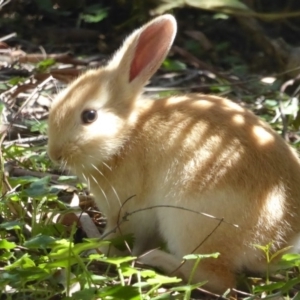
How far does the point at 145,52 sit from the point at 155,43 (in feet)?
0.25

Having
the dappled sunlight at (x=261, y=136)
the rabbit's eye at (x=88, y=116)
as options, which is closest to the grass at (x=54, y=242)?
the rabbit's eye at (x=88, y=116)

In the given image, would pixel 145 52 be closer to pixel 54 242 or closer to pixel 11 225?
pixel 11 225

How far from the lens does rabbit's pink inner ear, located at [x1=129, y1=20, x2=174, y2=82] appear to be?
442cm

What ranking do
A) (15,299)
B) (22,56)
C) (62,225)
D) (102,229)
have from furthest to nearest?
1. (22,56)
2. (102,229)
3. (62,225)
4. (15,299)

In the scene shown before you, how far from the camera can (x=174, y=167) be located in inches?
156

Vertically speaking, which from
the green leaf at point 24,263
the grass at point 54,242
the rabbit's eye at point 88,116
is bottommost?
the grass at point 54,242

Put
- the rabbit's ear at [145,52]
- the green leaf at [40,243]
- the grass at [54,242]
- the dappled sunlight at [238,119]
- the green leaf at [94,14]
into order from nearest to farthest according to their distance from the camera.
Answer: the grass at [54,242], the green leaf at [40,243], the dappled sunlight at [238,119], the rabbit's ear at [145,52], the green leaf at [94,14]

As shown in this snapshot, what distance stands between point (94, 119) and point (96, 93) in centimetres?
16

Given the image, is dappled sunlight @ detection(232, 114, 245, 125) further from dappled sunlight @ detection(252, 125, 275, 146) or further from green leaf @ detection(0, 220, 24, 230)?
→ green leaf @ detection(0, 220, 24, 230)

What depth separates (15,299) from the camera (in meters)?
3.43

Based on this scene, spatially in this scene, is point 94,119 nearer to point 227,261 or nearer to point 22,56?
point 227,261

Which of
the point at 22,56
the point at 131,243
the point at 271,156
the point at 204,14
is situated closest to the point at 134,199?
the point at 131,243

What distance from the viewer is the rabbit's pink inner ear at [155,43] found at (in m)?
4.42

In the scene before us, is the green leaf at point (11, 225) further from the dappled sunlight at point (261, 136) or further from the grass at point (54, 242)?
the dappled sunlight at point (261, 136)
